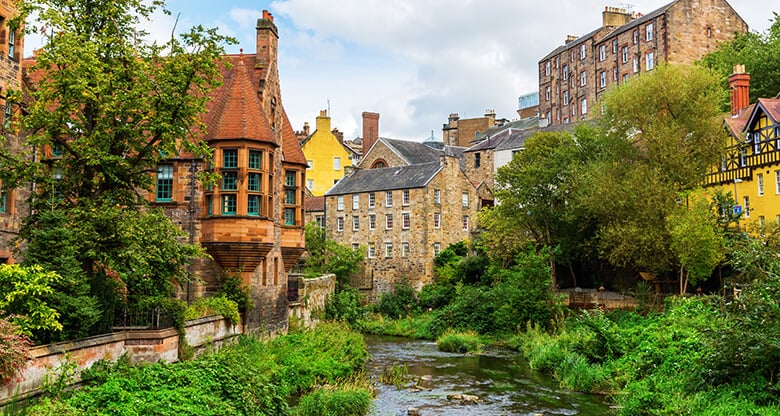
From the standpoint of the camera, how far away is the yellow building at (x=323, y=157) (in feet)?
250

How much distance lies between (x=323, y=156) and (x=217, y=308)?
5340 cm

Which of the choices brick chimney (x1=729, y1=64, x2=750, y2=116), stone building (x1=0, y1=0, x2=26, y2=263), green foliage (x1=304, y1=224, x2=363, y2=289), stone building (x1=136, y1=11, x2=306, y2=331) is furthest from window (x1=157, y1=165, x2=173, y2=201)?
brick chimney (x1=729, y1=64, x2=750, y2=116)

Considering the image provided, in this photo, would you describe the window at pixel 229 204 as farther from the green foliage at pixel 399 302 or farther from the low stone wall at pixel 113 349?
the green foliage at pixel 399 302

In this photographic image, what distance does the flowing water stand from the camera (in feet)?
74.7

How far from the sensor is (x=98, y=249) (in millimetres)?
18219

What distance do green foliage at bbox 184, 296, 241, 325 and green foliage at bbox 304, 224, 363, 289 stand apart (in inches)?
1215

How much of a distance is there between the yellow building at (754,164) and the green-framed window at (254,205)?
22.2 meters

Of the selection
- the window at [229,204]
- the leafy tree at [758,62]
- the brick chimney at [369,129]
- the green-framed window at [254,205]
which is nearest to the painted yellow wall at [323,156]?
the brick chimney at [369,129]

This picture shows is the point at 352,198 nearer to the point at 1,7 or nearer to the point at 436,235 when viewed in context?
the point at 436,235

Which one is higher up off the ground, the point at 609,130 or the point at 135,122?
the point at 609,130

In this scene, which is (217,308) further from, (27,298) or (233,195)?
(27,298)

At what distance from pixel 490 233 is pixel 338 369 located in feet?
83.2

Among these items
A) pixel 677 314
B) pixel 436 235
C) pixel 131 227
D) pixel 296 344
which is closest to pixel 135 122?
pixel 131 227

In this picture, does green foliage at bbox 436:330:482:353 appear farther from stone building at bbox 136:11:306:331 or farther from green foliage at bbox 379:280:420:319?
Result: stone building at bbox 136:11:306:331
